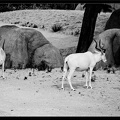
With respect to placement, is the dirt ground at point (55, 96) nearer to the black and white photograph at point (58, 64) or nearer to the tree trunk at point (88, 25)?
the black and white photograph at point (58, 64)

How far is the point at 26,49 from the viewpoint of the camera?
50.8 ft

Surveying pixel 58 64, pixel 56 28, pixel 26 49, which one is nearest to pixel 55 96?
pixel 58 64

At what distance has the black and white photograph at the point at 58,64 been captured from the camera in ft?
31.1

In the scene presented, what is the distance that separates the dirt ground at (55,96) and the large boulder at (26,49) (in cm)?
98

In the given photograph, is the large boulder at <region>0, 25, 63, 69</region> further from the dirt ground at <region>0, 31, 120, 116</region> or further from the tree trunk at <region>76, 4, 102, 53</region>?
the tree trunk at <region>76, 4, 102, 53</region>

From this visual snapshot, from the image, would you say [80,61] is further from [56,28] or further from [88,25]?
[56,28]

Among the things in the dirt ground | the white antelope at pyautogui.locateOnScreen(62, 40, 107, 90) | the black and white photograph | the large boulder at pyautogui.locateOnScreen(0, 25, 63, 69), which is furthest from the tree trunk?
the white antelope at pyautogui.locateOnScreen(62, 40, 107, 90)

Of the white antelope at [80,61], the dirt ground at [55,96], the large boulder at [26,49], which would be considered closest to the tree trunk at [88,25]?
the large boulder at [26,49]

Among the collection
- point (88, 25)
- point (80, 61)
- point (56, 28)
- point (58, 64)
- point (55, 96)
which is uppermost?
point (80, 61)

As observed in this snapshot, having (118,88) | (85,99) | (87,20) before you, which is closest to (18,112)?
(85,99)

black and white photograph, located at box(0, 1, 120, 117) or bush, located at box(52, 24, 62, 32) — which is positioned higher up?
black and white photograph, located at box(0, 1, 120, 117)

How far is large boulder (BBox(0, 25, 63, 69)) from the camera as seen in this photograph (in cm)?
1513

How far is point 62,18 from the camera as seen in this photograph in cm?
2384

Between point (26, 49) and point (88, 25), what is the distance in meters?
2.73
